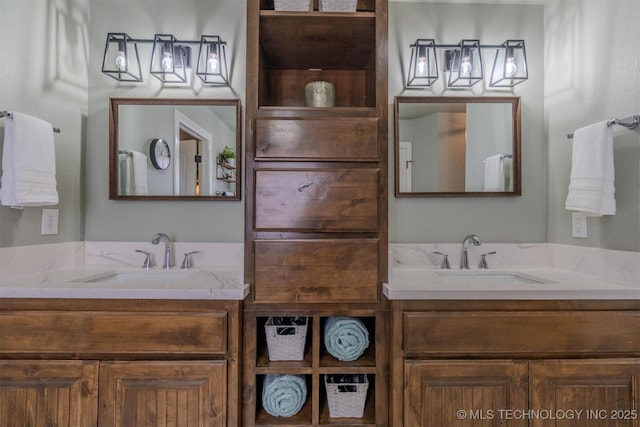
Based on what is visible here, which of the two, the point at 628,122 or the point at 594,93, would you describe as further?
A: the point at 594,93

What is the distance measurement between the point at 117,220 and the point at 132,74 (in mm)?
834

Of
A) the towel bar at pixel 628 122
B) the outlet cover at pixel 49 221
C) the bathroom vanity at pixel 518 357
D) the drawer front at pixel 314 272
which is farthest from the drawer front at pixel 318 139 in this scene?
the outlet cover at pixel 49 221

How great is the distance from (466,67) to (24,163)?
222cm

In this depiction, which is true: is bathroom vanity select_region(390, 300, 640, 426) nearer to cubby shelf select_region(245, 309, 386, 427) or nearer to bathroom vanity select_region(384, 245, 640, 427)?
bathroom vanity select_region(384, 245, 640, 427)

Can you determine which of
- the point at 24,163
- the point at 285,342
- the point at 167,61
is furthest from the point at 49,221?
the point at 285,342

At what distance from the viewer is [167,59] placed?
162cm

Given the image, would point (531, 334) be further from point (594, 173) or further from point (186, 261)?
point (186, 261)

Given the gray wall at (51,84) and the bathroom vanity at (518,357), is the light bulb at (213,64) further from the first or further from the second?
the bathroom vanity at (518,357)

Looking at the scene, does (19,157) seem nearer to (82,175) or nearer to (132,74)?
(82,175)

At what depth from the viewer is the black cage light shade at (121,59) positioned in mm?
1612

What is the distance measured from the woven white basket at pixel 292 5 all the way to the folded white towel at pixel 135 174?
3.54 feet

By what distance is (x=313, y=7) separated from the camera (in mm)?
1325

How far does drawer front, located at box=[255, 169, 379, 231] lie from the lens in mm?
1235

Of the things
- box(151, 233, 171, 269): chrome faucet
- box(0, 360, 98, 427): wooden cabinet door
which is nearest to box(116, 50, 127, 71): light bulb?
box(151, 233, 171, 269): chrome faucet
